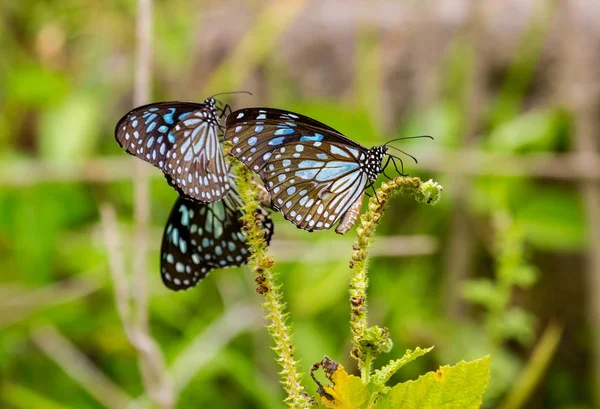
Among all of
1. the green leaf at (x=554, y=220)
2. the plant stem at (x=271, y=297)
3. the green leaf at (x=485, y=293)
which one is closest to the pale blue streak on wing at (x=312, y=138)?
the plant stem at (x=271, y=297)

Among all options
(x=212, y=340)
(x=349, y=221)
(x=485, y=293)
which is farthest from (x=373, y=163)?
(x=212, y=340)

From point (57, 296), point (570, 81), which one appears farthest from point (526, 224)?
point (57, 296)

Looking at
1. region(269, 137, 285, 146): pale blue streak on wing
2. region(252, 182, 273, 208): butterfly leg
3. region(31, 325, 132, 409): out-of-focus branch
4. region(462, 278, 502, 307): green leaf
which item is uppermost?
region(269, 137, 285, 146): pale blue streak on wing

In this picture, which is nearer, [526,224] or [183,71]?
[526,224]

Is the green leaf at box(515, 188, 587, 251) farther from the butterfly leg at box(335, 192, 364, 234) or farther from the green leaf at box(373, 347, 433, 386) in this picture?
the green leaf at box(373, 347, 433, 386)

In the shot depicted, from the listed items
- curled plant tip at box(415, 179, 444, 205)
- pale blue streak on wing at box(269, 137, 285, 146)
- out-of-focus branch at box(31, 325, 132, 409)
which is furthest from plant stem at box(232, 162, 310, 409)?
out-of-focus branch at box(31, 325, 132, 409)

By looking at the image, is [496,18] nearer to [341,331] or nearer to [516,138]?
[516,138]

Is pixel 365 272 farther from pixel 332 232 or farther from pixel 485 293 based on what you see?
pixel 332 232
